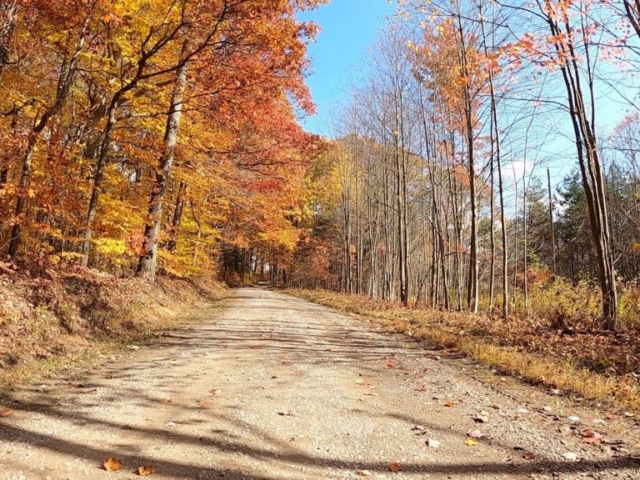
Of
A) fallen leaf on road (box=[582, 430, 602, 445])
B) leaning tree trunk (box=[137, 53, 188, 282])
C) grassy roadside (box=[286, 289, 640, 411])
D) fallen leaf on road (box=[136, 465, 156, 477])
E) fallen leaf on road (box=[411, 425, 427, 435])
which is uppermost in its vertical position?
leaning tree trunk (box=[137, 53, 188, 282])

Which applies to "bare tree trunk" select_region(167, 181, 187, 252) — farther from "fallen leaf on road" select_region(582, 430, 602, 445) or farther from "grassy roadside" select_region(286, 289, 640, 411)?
"fallen leaf on road" select_region(582, 430, 602, 445)

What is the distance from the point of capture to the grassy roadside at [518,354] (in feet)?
18.2

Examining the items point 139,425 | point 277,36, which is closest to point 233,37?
point 277,36

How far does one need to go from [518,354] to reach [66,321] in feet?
24.9

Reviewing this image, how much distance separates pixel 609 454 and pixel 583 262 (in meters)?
46.2

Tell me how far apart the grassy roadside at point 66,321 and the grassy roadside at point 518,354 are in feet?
19.5

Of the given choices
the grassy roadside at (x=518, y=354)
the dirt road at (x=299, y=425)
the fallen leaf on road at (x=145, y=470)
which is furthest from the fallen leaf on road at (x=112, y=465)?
the grassy roadside at (x=518, y=354)

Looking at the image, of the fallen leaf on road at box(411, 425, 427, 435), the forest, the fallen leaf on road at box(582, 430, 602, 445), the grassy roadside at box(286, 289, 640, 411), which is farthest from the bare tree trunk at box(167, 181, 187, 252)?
the fallen leaf on road at box(582, 430, 602, 445)

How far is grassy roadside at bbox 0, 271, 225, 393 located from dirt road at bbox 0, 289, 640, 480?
601 millimetres

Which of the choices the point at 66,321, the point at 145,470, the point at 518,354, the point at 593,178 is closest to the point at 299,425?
the point at 145,470

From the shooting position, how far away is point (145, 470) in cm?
319

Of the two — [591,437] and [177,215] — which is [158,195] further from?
[591,437]

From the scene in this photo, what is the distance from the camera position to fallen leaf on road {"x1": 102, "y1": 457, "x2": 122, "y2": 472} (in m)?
3.19

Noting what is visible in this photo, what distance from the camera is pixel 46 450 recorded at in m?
3.46
